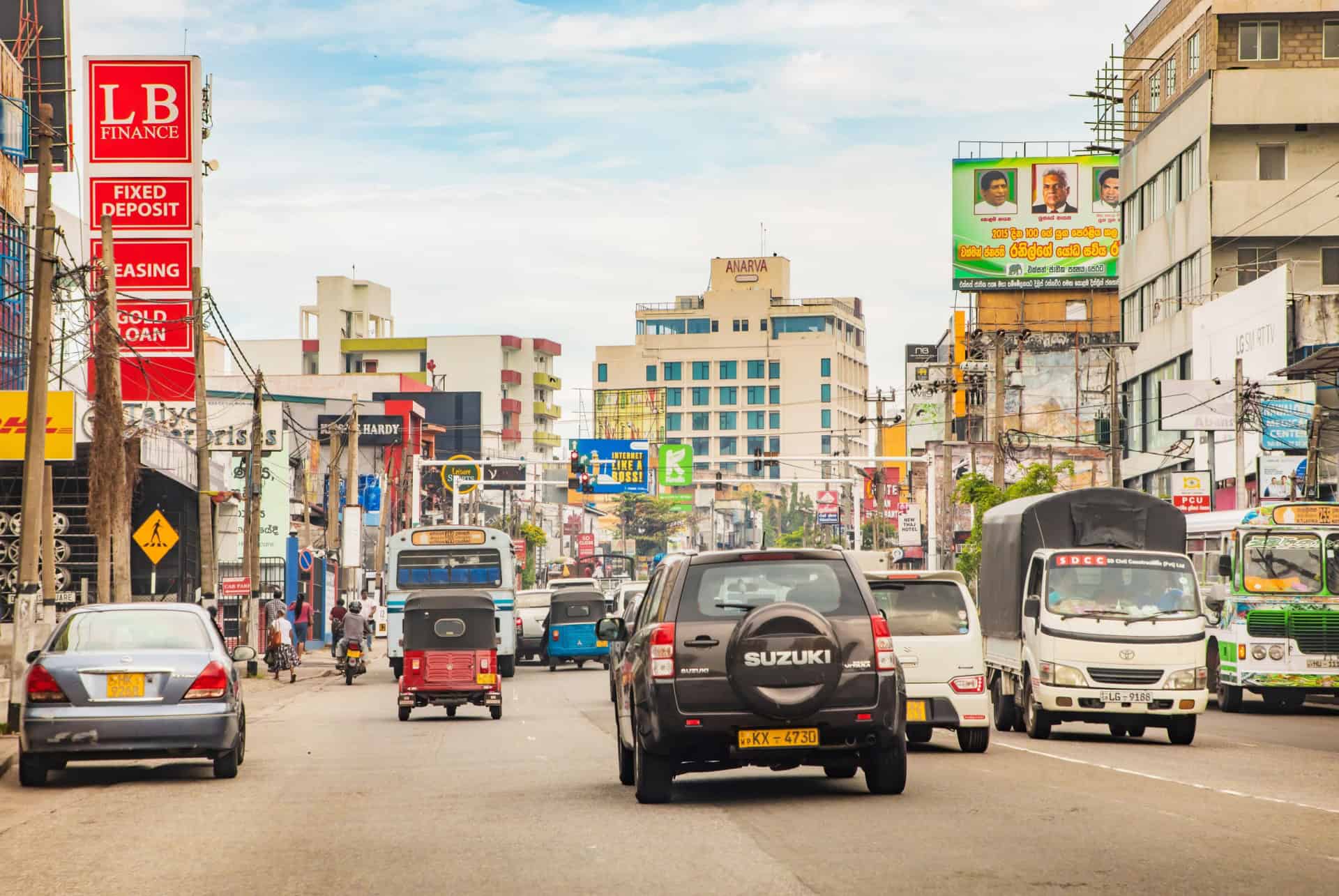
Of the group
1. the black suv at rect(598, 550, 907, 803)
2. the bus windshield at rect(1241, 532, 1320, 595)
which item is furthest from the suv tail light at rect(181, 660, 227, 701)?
the bus windshield at rect(1241, 532, 1320, 595)

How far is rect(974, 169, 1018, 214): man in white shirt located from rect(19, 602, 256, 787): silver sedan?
78.7 meters

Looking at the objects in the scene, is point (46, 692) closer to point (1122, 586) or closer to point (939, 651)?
point (939, 651)

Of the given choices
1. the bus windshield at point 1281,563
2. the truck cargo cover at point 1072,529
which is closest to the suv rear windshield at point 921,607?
the truck cargo cover at point 1072,529

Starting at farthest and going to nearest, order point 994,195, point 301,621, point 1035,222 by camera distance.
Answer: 1. point 1035,222
2. point 994,195
3. point 301,621

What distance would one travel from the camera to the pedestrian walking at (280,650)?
42.3m

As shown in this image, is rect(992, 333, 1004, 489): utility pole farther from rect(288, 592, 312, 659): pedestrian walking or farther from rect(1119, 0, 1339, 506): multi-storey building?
rect(288, 592, 312, 659): pedestrian walking

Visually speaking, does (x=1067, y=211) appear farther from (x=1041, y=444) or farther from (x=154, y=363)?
(x=154, y=363)

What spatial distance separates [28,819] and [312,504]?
217 ft

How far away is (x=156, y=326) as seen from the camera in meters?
39.5

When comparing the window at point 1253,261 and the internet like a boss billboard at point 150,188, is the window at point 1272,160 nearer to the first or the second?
the window at point 1253,261

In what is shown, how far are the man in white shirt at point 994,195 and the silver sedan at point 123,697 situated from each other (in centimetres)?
7873

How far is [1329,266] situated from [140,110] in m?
42.0

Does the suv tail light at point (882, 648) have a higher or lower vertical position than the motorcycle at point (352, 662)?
higher

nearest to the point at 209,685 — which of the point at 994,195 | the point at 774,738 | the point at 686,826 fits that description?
the point at 774,738
